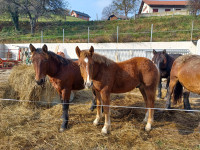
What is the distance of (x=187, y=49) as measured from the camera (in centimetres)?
1147

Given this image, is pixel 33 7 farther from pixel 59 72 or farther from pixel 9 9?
pixel 59 72

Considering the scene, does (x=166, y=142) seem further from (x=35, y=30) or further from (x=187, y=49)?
(x=35, y=30)

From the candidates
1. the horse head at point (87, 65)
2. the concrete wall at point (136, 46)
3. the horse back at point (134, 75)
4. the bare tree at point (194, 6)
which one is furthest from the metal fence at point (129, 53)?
the bare tree at point (194, 6)

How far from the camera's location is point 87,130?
3357mm

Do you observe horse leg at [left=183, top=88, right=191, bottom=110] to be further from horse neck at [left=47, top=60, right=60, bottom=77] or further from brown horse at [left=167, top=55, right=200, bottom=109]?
horse neck at [left=47, top=60, right=60, bottom=77]

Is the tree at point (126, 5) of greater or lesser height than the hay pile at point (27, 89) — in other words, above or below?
above

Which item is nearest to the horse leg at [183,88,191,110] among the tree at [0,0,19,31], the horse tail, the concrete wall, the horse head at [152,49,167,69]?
the horse tail

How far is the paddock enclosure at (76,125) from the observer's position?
283cm

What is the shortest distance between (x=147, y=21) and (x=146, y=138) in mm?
21152

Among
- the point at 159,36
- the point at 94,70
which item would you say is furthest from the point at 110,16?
the point at 94,70

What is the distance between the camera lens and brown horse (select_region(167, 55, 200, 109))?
3534mm

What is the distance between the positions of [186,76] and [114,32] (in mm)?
14317

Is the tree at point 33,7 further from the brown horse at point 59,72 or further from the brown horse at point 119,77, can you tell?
the brown horse at point 119,77

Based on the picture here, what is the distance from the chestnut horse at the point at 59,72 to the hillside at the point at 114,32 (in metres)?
11.4
